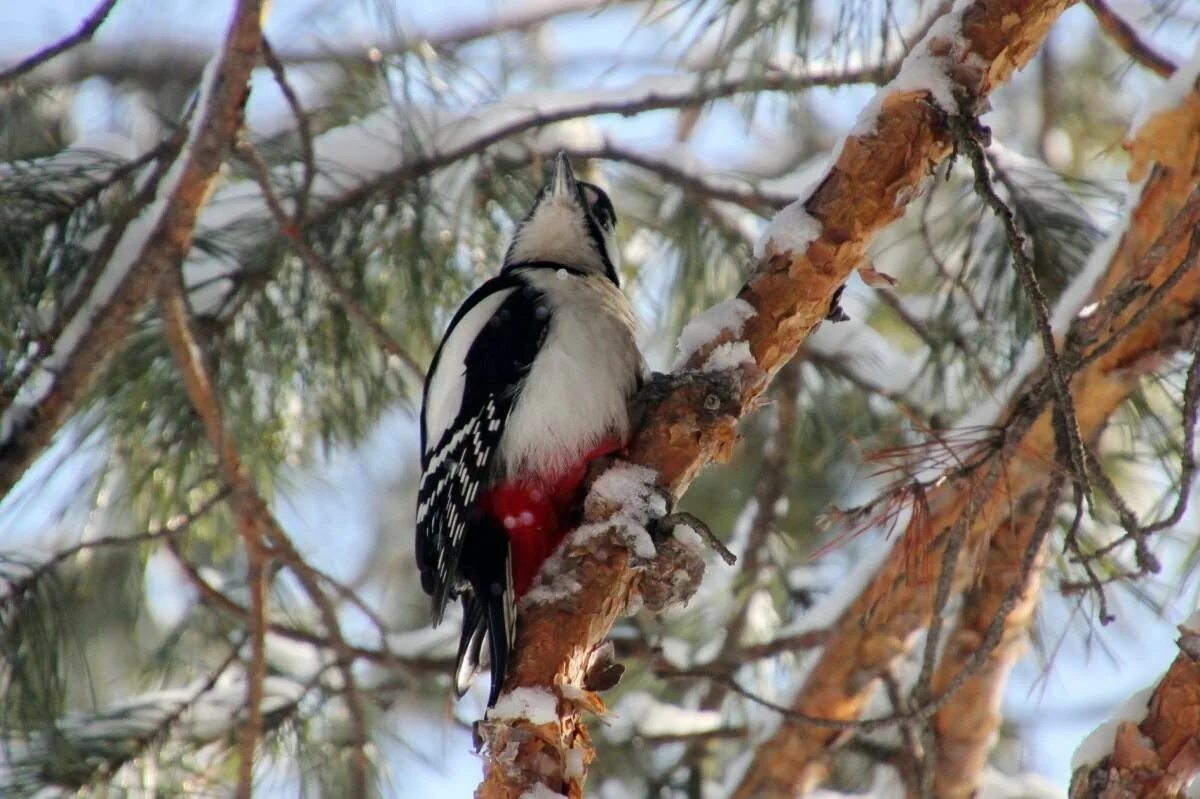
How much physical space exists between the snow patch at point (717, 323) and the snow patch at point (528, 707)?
0.61m

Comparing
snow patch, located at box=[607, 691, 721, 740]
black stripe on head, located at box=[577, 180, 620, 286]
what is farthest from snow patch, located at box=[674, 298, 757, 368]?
snow patch, located at box=[607, 691, 721, 740]

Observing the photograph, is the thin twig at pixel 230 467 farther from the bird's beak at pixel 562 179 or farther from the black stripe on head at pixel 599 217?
the black stripe on head at pixel 599 217

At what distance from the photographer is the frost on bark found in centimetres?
188

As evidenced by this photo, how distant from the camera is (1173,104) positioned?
2.34 metres

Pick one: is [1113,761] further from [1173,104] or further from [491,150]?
[491,150]

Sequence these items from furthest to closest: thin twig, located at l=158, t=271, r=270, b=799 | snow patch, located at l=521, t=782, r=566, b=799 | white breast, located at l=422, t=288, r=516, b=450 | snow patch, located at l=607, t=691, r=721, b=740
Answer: snow patch, located at l=607, t=691, r=721, b=740 < white breast, located at l=422, t=288, r=516, b=450 < thin twig, located at l=158, t=271, r=270, b=799 < snow patch, located at l=521, t=782, r=566, b=799

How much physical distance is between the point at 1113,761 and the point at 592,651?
30.8 inches

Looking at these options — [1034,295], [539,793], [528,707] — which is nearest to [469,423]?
→ [528,707]

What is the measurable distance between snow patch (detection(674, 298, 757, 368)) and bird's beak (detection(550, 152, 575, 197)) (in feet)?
2.89

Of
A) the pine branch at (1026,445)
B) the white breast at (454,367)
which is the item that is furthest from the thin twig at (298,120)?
the pine branch at (1026,445)

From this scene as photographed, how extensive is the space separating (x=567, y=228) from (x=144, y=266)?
1.07m

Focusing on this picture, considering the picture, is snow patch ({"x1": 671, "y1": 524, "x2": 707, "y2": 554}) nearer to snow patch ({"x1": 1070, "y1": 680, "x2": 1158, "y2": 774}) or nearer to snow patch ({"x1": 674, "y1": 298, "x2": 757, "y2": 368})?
snow patch ({"x1": 674, "y1": 298, "x2": 757, "y2": 368})

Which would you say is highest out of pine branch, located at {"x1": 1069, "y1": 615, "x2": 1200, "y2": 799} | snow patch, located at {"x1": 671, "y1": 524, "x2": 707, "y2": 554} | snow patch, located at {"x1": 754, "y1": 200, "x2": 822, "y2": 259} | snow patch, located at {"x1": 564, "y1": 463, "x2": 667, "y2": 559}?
snow patch, located at {"x1": 754, "y1": 200, "x2": 822, "y2": 259}

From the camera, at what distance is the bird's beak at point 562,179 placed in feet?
9.58
